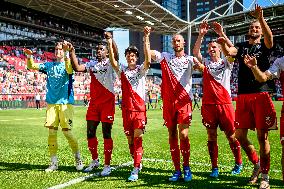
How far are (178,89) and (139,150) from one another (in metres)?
1.12

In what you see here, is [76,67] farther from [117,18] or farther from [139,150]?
[117,18]

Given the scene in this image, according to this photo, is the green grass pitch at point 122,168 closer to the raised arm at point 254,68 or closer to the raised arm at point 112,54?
the raised arm at point 254,68

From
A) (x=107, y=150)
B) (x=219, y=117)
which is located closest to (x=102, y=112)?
(x=107, y=150)

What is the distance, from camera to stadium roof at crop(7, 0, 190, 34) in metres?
39.8

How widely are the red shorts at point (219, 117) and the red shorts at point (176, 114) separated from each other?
43cm

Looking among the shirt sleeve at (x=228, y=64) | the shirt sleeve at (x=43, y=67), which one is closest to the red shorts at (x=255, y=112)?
the shirt sleeve at (x=228, y=64)

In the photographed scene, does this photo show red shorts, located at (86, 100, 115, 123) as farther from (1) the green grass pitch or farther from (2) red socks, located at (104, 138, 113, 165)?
(1) the green grass pitch

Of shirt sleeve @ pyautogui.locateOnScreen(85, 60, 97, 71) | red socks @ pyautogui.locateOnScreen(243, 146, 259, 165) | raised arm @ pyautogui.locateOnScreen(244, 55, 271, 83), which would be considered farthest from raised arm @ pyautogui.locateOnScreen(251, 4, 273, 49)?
shirt sleeve @ pyautogui.locateOnScreen(85, 60, 97, 71)

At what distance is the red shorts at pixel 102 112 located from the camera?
250 inches

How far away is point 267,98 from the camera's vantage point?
509cm

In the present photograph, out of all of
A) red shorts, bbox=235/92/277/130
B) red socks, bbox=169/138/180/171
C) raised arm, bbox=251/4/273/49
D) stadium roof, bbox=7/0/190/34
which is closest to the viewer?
raised arm, bbox=251/4/273/49

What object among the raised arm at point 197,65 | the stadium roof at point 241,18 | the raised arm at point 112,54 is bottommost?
the raised arm at point 197,65

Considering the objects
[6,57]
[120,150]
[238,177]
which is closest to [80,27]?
[6,57]

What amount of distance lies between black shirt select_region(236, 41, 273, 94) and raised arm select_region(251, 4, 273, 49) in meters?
0.18
